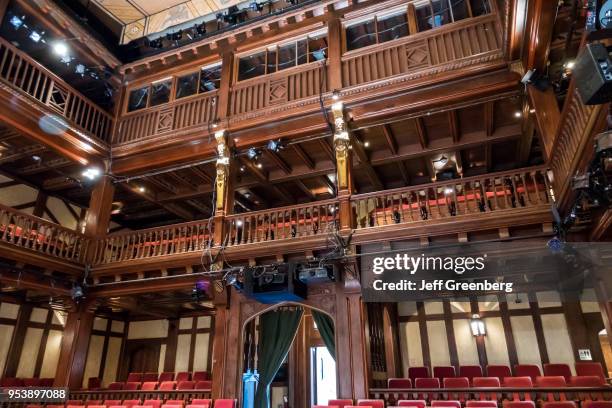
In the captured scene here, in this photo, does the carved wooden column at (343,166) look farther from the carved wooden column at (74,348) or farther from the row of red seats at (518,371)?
the carved wooden column at (74,348)

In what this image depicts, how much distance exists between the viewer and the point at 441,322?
354 inches

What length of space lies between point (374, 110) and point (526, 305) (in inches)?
205

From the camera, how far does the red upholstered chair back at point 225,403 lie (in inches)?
245

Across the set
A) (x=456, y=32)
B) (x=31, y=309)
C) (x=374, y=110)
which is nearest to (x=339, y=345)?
(x=374, y=110)

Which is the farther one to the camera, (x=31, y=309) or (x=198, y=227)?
(x=31, y=309)

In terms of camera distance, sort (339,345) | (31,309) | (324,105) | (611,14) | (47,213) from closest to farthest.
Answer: (611,14) < (339,345) < (324,105) < (31,309) < (47,213)

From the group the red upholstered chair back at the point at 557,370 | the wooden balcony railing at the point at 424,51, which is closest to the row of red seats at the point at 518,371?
the red upholstered chair back at the point at 557,370

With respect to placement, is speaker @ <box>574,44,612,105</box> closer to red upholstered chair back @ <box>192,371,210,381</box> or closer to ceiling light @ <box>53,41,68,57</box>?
ceiling light @ <box>53,41,68,57</box>

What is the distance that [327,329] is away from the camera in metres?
6.98

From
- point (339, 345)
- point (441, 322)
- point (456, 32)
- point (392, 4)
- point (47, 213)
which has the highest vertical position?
point (392, 4)

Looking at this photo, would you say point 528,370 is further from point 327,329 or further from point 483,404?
point 327,329

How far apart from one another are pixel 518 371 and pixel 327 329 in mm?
3848

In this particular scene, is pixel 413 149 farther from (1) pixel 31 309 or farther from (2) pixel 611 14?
(1) pixel 31 309

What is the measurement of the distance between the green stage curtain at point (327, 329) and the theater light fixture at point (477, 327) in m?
3.51
